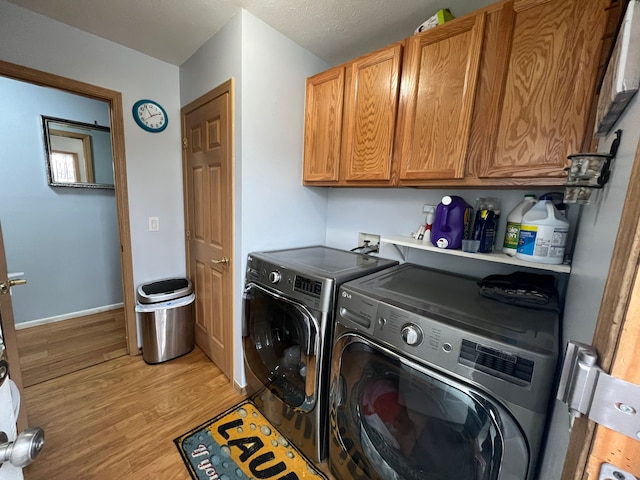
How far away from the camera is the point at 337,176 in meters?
1.62

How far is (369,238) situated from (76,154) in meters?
3.03

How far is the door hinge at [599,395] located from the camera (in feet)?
0.95

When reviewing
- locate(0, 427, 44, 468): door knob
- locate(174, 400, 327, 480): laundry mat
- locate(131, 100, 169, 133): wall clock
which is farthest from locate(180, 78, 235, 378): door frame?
locate(0, 427, 44, 468): door knob

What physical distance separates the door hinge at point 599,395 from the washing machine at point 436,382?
1.23 ft

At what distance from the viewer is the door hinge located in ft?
0.95

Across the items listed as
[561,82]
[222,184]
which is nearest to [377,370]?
[561,82]

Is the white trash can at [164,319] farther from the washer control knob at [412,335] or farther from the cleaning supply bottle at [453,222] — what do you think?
the cleaning supply bottle at [453,222]

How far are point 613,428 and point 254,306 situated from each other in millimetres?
1412

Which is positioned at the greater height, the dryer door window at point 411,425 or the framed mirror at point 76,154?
the framed mirror at point 76,154

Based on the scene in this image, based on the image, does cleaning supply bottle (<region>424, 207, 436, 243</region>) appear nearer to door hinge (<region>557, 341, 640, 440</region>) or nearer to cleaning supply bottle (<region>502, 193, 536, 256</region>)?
cleaning supply bottle (<region>502, 193, 536, 256</region>)

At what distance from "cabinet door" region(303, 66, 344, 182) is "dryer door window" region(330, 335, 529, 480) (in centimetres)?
112

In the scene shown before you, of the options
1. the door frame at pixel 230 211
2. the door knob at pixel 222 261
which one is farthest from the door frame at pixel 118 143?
the door knob at pixel 222 261

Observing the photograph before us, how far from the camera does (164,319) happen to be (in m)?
1.94

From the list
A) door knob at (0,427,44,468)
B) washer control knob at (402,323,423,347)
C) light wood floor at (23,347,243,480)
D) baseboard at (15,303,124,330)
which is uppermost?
washer control knob at (402,323,423,347)
